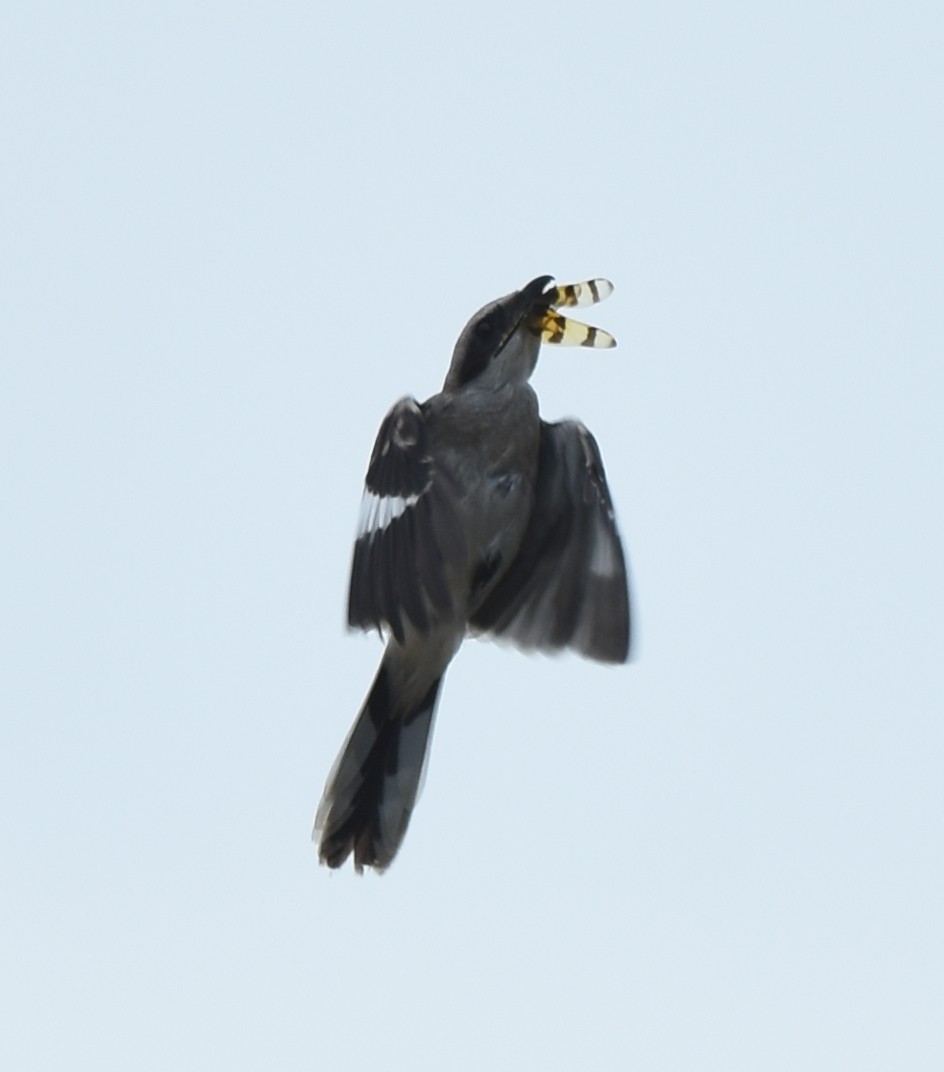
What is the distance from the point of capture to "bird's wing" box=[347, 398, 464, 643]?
730cm

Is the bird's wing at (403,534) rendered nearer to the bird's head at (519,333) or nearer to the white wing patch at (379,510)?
the white wing patch at (379,510)

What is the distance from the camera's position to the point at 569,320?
26.3ft

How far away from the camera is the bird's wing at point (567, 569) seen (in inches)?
324

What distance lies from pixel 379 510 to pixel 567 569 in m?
1.00

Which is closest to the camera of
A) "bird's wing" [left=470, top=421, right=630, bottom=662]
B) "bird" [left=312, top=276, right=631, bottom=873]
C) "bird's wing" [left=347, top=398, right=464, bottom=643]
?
"bird's wing" [left=347, top=398, right=464, bottom=643]

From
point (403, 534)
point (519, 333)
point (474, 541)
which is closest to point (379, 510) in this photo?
point (403, 534)

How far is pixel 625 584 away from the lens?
8266 millimetres

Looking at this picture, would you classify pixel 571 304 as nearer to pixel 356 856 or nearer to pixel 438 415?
pixel 438 415

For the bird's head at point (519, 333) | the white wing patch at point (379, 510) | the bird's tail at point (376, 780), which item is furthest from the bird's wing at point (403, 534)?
the bird's tail at point (376, 780)

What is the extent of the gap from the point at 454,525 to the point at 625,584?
0.81 metres

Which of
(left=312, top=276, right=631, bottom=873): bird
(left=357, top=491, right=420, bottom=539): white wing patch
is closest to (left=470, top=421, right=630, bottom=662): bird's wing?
(left=312, top=276, right=631, bottom=873): bird

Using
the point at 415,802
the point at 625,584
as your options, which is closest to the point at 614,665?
the point at 625,584

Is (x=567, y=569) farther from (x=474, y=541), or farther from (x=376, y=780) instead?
(x=376, y=780)

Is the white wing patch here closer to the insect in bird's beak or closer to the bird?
the bird
